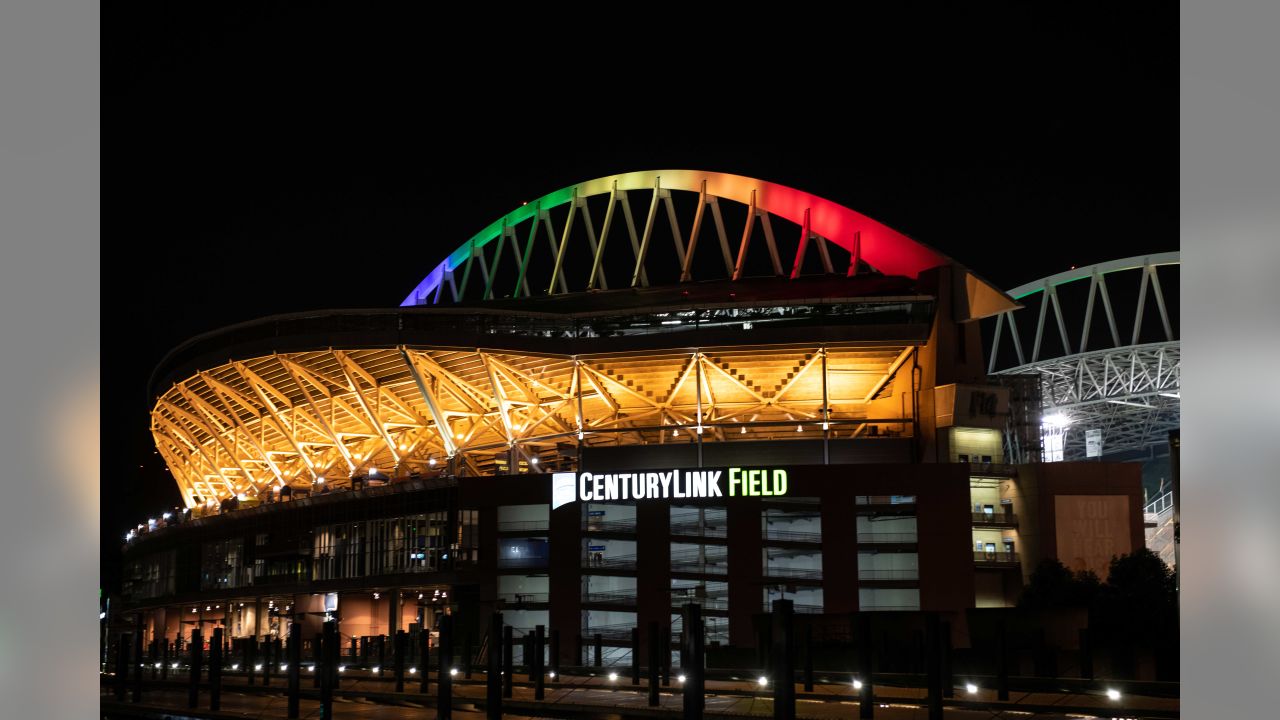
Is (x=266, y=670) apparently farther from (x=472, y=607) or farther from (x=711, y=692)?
(x=711, y=692)

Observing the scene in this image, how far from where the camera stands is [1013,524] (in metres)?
73.9

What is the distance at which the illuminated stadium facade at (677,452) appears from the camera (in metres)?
67.1

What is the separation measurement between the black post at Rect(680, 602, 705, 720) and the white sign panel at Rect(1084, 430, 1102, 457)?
112896mm

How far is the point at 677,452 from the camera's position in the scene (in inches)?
2987

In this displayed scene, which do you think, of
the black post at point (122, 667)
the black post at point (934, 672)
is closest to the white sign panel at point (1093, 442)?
the black post at point (122, 667)

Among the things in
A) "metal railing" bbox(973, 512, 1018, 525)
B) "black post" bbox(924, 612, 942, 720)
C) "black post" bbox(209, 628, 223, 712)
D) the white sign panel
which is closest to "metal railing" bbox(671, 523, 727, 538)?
"metal railing" bbox(973, 512, 1018, 525)

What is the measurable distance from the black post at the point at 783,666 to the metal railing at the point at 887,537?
43518mm

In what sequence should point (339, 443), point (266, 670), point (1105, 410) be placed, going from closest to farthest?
point (266, 670), point (339, 443), point (1105, 410)

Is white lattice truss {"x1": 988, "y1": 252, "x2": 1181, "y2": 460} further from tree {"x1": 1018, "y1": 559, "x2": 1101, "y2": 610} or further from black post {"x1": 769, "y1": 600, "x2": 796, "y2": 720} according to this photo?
black post {"x1": 769, "y1": 600, "x2": 796, "y2": 720}

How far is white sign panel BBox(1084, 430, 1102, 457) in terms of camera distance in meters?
132

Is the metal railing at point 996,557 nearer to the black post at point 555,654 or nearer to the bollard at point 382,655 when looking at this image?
the black post at point 555,654

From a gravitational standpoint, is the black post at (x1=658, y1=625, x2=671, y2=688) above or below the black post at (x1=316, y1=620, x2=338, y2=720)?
below
